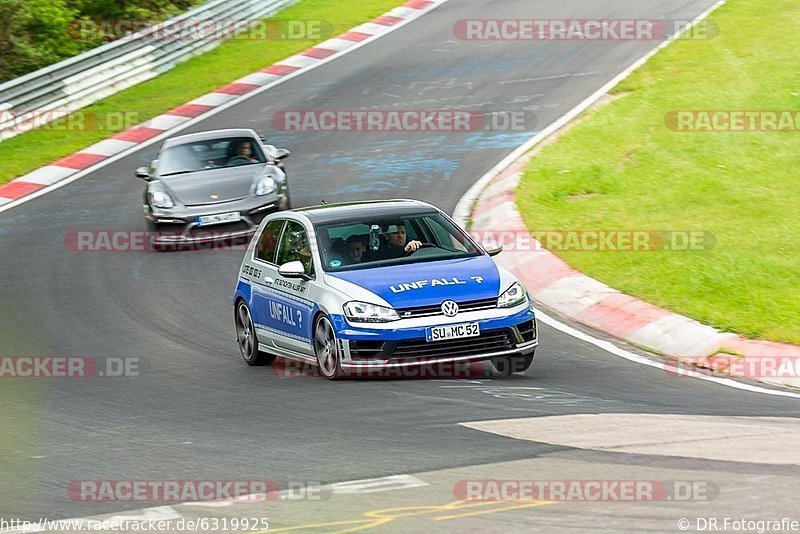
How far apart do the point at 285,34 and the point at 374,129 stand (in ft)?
26.7

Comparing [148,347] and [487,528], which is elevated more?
[487,528]

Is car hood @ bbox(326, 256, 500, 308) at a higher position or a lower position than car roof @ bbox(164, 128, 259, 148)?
higher

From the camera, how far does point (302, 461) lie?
8.62 m

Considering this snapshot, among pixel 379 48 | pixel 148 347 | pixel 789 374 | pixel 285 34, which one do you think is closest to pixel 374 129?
pixel 379 48

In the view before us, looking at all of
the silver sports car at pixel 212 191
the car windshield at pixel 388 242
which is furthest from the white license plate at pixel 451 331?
the silver sports car at pixel 212 191

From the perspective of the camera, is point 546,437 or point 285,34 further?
point 285,34

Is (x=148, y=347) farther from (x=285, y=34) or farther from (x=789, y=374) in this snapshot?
(x=285, y=34)

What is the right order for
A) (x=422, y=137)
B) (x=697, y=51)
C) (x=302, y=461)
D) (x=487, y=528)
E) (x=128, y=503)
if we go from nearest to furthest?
(x=487, y=528) < (x=128, y=503) < (x=302, y=461) < (x=422, y=137) < (x=697, y=51)

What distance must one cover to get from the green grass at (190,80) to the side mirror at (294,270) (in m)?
12.6

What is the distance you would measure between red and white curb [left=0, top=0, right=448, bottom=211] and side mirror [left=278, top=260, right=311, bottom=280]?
10942mm

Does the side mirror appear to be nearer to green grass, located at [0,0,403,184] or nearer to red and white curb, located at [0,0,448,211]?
red and white curb, located at [0,0,448,211]

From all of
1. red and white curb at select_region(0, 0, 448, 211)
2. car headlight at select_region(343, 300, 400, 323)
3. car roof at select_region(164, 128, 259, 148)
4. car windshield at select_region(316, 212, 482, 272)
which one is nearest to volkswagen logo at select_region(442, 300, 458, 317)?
car headlight at select_region(343, 300, 400, 323)

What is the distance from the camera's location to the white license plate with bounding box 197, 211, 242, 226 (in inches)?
722

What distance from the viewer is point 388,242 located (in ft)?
39.3
